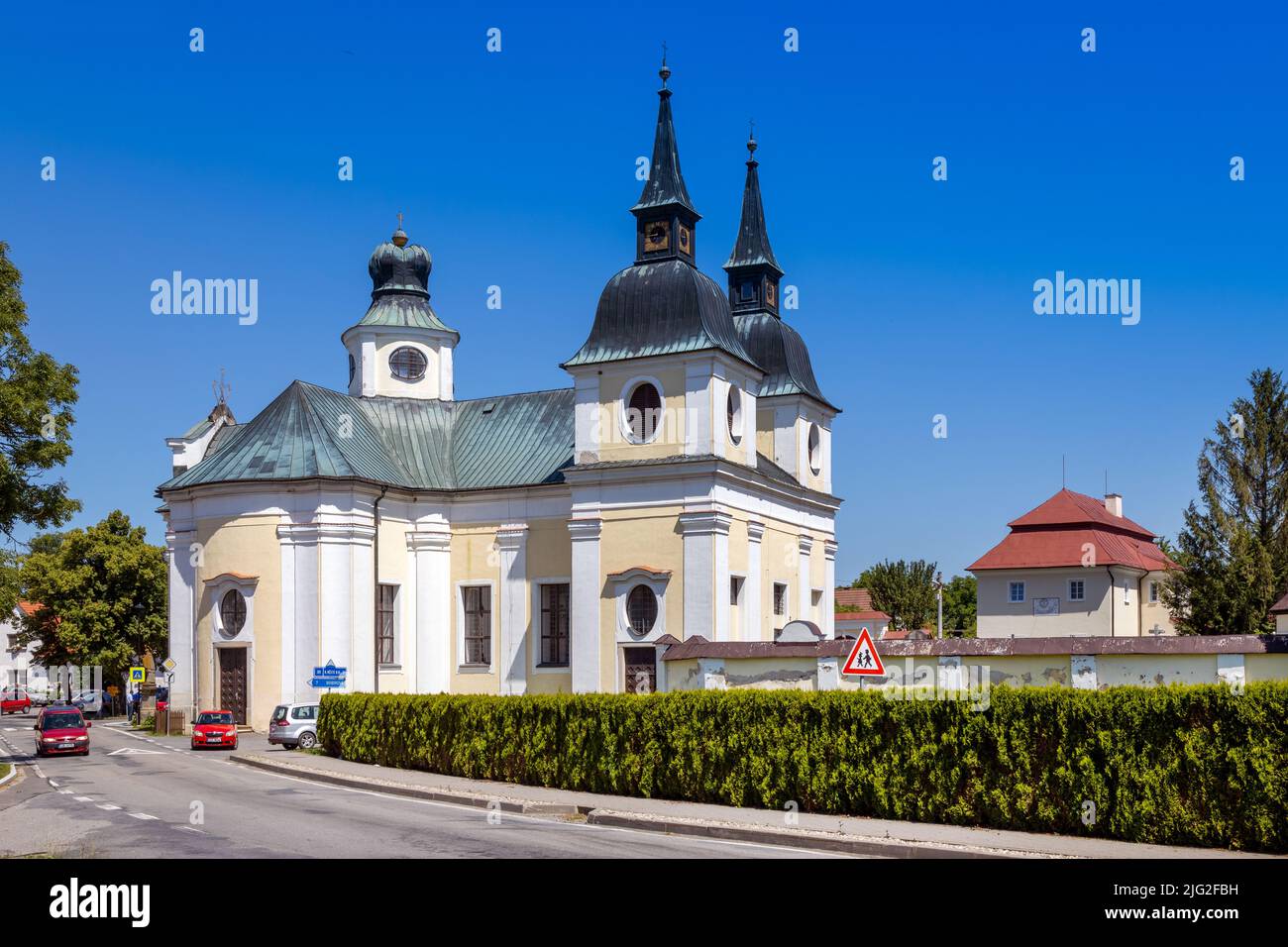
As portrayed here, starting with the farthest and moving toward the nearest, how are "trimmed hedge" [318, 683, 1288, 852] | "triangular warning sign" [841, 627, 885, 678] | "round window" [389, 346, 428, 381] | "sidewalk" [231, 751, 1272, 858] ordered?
"round window" [389, 346, 428, 381], "triangular warning sign" [841, 627, 885, 678], "trimmed hedge" [318, 683, 1288, 852], "sidewalk" [231, 751, 1272, 858]

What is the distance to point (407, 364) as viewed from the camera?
53250 mm

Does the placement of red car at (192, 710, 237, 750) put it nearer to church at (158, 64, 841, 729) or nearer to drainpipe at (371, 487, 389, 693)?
church at (158, 64, 841, 729)

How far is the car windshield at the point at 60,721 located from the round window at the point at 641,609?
16.6 m

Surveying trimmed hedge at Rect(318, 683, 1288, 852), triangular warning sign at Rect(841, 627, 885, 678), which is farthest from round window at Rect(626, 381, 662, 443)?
triangular warning sign at Rect(841, 627, 885, 678)

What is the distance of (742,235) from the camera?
5272 cm

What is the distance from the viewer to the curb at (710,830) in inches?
628

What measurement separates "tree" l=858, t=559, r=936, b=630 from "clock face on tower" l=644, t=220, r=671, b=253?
44.1m

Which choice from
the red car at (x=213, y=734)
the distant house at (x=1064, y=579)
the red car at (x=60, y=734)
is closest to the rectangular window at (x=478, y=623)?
the red car at (x=213, y=734)

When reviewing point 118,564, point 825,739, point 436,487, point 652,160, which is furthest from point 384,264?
point 825,739

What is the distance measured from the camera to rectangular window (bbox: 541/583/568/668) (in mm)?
44000

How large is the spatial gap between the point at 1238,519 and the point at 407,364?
32044 millimetres

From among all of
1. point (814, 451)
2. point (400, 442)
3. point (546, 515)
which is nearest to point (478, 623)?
point (546, 515)
